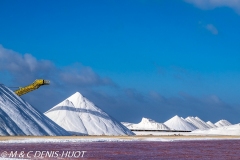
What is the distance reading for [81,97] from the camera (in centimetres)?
5609

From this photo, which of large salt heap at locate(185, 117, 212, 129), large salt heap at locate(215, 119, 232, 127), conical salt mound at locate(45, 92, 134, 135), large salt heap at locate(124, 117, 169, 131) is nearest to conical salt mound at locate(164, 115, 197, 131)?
large salt heap at locate(185, 117, 212, 129)

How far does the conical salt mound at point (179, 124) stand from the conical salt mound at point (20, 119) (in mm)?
50996

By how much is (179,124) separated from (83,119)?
45161mm

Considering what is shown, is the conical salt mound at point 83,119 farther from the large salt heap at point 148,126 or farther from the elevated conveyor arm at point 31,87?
the large salt heap at point 148,126

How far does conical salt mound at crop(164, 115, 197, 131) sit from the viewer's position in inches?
3501

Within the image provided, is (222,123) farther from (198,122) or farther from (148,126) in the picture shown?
(148,126)

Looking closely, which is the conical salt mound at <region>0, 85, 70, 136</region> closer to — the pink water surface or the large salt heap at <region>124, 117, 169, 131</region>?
the pink water surface

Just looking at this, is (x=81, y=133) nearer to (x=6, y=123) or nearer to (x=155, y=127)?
(x=6, y=123)

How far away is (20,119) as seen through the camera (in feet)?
122

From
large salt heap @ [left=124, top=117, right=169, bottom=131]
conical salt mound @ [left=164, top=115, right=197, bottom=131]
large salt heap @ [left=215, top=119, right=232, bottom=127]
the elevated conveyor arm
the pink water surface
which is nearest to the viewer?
the pink water surface

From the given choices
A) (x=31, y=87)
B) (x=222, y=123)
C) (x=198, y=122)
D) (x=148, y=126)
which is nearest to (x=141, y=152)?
(x=31, y=87)

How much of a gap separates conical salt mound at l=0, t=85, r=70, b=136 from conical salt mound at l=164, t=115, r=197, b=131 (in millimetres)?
50996

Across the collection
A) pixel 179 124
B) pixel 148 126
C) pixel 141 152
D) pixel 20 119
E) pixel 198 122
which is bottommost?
pixel 141 152

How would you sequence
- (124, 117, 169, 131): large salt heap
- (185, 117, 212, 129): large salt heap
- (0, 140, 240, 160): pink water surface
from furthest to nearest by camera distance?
(185, 117, 212, 129): large salt heap < (124, 117, 169, 131): large salt heap < (0, 140, 240, 160): pink water surface
